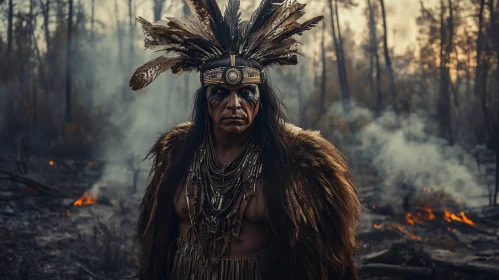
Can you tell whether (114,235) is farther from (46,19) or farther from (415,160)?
(46,19)

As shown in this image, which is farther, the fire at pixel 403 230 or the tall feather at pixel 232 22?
the fire at pixel 403 230

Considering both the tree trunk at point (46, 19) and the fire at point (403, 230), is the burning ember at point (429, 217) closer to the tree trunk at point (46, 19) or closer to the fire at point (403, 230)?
the fire at point (403, 230)

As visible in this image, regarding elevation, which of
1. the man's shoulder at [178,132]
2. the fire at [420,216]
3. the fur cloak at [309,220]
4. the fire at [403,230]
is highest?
the man's shoulder at [178,132]

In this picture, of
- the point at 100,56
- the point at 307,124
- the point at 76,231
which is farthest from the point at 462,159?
the point at 100,56

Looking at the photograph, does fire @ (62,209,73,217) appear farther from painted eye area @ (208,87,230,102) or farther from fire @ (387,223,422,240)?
painted eye area @ (208,87,230,102)

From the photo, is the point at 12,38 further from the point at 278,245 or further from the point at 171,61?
the point at 278,245

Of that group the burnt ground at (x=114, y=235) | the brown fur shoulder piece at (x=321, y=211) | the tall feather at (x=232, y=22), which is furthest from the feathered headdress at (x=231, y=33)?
the burnt ground at (x=114, y=235)

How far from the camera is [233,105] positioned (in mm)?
2301

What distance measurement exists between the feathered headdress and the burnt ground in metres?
4.06

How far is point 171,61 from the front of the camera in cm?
266

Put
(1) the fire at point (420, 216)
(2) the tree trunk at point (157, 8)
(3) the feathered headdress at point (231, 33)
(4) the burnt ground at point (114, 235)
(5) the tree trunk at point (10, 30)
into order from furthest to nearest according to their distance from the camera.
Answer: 1. (2) the tree trunk at point (157, 8)
2. (5) the tree trunk at point (10, 30)
3. (1) the fire at point (420, 216)
4. (4) the burnt ground at point (114, 235)
5. (3) the feathered headdress at point (231, 33)

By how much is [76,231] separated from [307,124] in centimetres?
1841

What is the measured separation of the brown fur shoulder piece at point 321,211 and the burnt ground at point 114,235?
419 cm

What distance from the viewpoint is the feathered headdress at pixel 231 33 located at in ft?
8.16
